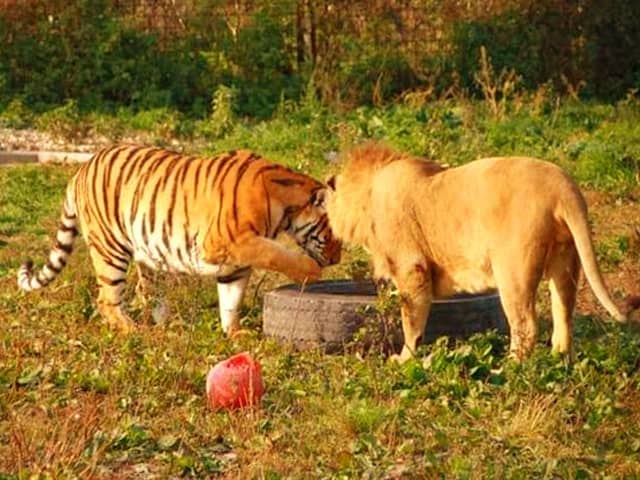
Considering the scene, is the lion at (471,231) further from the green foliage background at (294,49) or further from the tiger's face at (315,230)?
the green foliage background at (294,49)

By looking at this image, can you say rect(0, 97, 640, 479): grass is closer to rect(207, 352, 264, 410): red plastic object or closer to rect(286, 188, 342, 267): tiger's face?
rect(207, 352, 264, 410): red plastic object

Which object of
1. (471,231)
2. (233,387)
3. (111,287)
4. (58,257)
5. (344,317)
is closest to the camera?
(233,387)

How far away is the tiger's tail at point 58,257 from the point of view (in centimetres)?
1088

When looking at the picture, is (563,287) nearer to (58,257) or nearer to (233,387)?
(233,387)

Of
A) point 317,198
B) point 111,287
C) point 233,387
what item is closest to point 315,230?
point 317,198

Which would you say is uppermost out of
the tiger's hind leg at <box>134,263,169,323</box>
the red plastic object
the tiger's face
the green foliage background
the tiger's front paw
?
the red plastic object

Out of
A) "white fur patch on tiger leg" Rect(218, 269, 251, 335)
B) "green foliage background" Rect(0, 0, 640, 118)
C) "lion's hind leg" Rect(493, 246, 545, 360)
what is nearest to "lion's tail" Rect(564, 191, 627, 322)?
"lion's hind leg" Rect(493, 246, 545, 360)

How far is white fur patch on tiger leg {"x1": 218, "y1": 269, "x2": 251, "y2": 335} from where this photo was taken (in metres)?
9.97

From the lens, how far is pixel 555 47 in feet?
71.8

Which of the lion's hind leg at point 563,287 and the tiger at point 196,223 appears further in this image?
the tiger at point 196,223

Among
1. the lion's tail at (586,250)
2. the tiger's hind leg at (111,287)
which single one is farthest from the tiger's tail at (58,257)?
the lion's tail at (586,250)

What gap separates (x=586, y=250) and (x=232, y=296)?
2.58 meters

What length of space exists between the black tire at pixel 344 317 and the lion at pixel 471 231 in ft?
0.71

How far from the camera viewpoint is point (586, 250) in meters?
8.07
